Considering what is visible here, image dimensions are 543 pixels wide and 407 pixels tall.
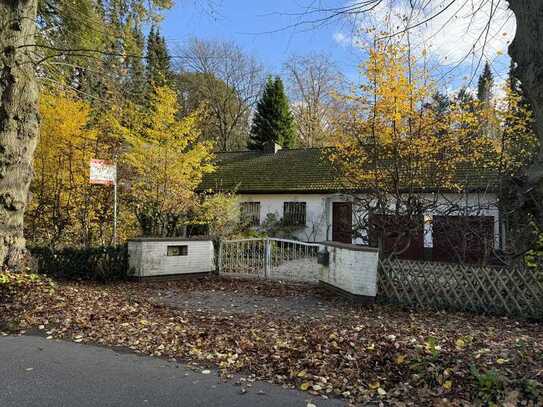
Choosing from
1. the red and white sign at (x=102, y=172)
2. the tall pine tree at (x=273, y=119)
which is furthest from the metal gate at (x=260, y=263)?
the tall pine tree at (x=273, y=119)

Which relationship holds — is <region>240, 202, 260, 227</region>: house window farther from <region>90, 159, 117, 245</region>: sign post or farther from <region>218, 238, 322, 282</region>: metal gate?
<region>90, 159, 117, 245</region>: sign post

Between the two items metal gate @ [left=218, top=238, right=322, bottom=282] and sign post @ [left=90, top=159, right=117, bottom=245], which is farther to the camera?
metal gate @ [left=218, top=238, right=322, bottom=282]

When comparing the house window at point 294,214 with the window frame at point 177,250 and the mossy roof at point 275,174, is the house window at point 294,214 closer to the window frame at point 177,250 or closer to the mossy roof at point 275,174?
the mossy roof at point 275,174

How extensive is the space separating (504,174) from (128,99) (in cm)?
909

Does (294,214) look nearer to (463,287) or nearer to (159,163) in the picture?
(159,163)

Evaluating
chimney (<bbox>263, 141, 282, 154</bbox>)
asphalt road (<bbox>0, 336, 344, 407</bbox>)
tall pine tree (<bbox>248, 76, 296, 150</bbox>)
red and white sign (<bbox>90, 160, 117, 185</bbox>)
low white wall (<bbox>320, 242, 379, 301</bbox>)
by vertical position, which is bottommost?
asphalt road (<bbox>0, 336, 344, 407</bbox>)

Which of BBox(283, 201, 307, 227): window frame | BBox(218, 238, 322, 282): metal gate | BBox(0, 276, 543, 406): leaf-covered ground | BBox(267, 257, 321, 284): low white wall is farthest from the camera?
BBox(283, 201, 307, 227): window frame

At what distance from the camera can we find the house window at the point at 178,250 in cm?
1040

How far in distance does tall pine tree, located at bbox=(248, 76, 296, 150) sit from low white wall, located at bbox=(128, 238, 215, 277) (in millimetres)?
24883

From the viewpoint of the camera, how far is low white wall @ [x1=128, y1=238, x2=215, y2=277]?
10.0 m

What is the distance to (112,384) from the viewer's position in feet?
12.8

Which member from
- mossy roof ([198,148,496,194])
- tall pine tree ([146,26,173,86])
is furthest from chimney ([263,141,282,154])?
tall pine tree ([146,26,173,86])

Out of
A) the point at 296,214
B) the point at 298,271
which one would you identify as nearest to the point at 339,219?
the point at 296,214

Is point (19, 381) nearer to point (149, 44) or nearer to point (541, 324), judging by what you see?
point (541, 324)
